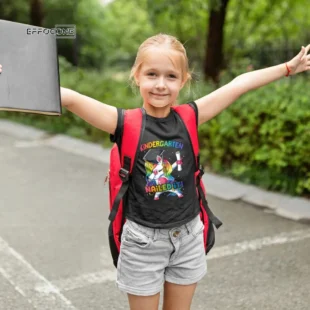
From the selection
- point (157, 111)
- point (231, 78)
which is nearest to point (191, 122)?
point (157, 111)

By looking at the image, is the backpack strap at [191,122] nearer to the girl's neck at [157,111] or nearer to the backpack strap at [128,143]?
the girl's neck at [157,111]

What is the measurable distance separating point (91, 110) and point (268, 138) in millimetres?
4168

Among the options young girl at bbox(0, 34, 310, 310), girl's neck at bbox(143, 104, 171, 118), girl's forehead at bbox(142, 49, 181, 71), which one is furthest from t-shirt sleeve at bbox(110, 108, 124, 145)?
girl's forehead at bbox(142, 49, 181, 71)

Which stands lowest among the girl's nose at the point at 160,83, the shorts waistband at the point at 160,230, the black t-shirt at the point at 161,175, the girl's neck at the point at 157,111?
the shorts waistband at the point at 160,230

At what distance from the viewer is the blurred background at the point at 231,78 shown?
6.10 meters

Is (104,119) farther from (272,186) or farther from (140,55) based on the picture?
(272,186)

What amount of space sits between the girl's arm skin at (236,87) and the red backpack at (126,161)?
7 centimetres

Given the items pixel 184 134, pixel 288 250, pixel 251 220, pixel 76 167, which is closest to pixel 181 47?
pixel 184 134

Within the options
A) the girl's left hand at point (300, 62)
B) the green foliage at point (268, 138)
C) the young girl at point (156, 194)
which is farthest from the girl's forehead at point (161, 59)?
the green foliage at point (268, 138)

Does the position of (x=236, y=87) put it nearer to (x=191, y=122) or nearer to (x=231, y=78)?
(x=191, y=122)

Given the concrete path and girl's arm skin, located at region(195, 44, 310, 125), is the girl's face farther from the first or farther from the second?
the concrete path

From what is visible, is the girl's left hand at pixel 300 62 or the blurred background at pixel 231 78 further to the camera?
the blurred background at pixel 231 78

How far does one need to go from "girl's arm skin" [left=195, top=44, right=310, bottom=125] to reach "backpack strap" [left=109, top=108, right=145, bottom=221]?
11.6 inches

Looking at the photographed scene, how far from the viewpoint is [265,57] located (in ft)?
29.9
